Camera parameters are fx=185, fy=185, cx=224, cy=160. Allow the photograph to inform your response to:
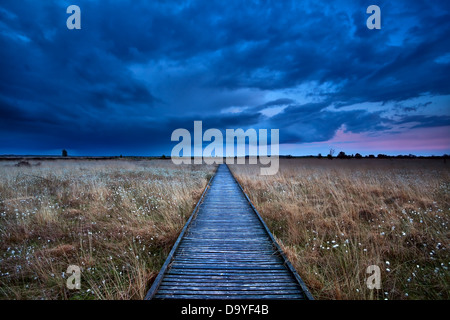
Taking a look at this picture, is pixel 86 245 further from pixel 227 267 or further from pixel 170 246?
pixel 227 267

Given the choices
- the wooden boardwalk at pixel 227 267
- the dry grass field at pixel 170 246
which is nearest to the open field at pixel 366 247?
the dry grass field at pixel 170 246

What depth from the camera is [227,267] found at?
3.74m

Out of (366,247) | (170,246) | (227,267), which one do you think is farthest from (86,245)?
(366,247)

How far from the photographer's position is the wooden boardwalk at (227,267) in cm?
306

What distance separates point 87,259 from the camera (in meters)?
4.17

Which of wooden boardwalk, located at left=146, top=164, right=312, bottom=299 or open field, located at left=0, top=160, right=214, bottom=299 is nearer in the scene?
wooden boardwalk, located at left=146, top=164, right=312, bottom=299

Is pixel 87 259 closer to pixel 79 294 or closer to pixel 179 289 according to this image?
pixel 79 294

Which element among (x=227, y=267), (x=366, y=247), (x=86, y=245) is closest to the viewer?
(x=227, y=267)

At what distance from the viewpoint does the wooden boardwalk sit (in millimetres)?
3057

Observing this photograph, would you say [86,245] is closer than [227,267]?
No

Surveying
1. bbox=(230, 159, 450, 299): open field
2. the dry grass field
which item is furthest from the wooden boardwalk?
bbox=(230, 159, 450, 299): open field

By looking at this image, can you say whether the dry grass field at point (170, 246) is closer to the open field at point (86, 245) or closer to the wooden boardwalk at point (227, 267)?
the open field at point (86, 245)

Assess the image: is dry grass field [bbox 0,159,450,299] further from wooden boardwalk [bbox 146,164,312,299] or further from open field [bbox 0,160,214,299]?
wooden boardwalk [bbox 146,164,312,299]
